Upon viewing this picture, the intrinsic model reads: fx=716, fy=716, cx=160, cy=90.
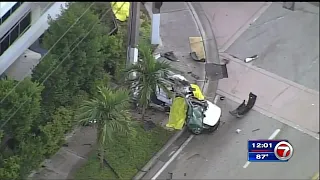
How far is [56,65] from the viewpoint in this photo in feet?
66.8

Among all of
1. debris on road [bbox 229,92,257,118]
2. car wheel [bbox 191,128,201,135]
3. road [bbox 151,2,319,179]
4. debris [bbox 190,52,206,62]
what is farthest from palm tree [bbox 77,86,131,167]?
debris [bbox 190,52,206,62]

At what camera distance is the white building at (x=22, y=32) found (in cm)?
2080

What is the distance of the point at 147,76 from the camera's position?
2095 cm

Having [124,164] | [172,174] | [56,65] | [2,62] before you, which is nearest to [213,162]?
[172,174]

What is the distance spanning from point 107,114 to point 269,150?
15.4 feet

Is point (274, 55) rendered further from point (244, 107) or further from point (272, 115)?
point (244, 107)

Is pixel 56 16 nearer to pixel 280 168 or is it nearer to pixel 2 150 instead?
pixel 2 150

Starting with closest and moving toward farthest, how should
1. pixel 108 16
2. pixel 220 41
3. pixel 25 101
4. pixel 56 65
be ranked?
pixel 25 101
pixel 56 65
pixel 108 16
pixel 220 41

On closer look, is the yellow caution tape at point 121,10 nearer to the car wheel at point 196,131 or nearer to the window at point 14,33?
the window at point 14,33

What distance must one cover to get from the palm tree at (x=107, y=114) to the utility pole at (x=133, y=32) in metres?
2.53

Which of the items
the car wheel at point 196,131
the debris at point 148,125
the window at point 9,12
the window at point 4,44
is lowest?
the car wheel at point 196,131

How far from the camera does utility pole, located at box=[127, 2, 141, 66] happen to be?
22.0 meters

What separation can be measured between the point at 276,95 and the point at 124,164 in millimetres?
6216

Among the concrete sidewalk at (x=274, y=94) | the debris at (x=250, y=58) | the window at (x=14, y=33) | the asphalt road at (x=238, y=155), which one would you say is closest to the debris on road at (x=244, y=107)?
the asphalt road at (x=238, y=155)
